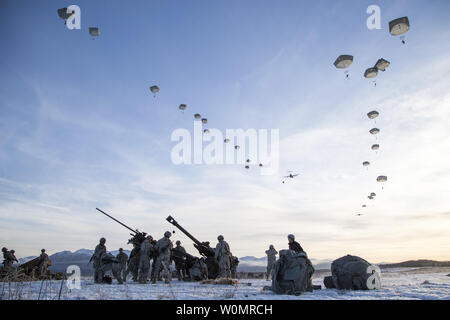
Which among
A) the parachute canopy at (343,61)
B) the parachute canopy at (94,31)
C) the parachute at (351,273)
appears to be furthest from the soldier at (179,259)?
the parachute canopy at (343,61)

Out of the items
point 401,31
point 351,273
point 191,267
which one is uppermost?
point 401,31

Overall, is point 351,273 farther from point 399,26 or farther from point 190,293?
point 399,26

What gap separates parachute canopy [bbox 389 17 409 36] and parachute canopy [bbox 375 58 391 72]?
201 cm

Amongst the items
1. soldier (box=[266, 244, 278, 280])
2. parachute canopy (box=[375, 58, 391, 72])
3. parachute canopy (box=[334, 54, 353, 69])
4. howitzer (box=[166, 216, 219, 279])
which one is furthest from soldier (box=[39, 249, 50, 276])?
parachute canopy (box=[375, 58, 391, 72])

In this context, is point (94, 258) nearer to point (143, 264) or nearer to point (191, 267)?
point (143, 264)

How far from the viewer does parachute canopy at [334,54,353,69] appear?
17.2 metres

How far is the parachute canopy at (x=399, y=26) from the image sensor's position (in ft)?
49.9

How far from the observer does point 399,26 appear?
1541cm

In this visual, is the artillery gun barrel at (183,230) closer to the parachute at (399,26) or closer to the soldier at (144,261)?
the soldier at (144,261)

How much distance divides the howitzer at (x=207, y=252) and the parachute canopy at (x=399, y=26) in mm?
16535
